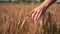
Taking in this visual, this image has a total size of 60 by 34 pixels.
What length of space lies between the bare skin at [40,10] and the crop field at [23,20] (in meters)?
0.02

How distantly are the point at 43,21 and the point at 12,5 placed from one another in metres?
0.20

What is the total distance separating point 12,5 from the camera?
1565 mm

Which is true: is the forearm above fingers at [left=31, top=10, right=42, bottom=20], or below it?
above

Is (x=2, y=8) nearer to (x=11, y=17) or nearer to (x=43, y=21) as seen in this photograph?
(x=11, y=17)

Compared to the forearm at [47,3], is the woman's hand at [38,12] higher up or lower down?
lower down

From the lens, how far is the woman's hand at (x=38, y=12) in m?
1.53

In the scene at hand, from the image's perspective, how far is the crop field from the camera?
1.53m

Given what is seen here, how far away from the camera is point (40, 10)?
1.53 m

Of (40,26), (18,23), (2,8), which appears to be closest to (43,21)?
(40,26)

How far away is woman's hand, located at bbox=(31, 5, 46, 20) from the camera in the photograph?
1.53 meters

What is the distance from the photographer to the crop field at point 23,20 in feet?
5.01

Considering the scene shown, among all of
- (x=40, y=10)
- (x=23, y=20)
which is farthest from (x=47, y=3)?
(x=23, y=20)

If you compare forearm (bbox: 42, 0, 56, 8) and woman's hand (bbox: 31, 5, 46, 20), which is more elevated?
forearm (bbox: 42, 0, 56, 8)

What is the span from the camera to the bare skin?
1.53 m
